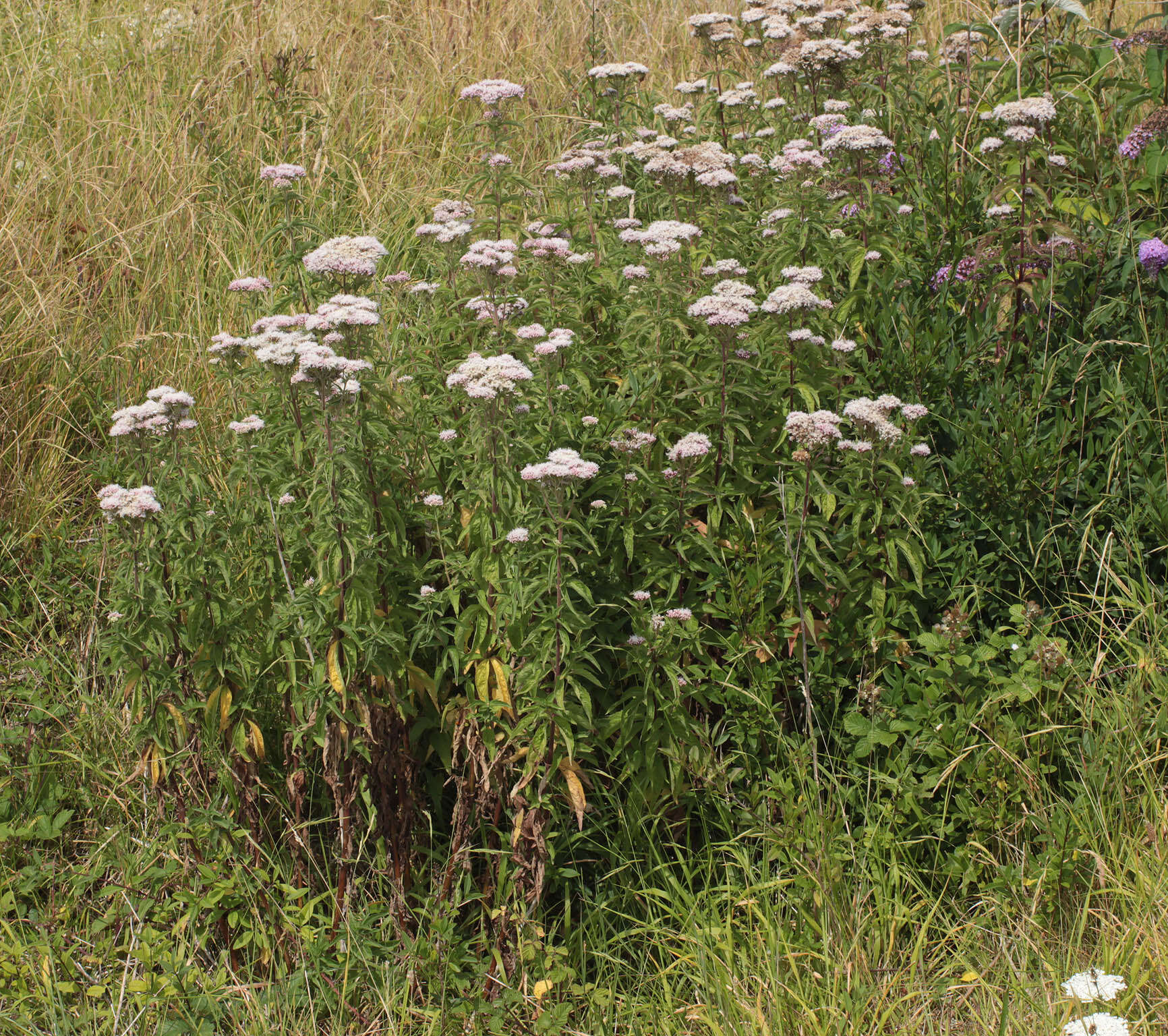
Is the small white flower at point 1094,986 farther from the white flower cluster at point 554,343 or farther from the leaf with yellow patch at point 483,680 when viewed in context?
the white flower cluster at point 554,343

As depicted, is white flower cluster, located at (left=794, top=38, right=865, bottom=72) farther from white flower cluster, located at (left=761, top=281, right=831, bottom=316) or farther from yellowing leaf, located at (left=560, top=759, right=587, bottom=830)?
yellowing leaf, located at (left=560, top=759, right=587, bottom=830)

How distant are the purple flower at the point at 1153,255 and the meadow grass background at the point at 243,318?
1261 mm

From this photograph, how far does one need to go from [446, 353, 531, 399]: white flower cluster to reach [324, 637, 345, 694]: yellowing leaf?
29.6 inches

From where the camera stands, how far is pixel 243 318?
5.01 meters

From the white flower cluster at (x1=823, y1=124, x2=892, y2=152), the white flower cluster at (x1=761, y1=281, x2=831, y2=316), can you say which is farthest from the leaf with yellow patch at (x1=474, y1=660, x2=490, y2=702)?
the white flower cluster at (x1=823, y1=124, x2=892, y2=152)

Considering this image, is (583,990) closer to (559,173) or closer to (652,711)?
(652,711)

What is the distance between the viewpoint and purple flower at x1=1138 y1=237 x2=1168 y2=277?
3887 mm

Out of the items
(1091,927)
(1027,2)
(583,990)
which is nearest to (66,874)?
(583,990)

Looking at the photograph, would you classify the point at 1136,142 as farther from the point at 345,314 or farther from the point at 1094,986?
the point at 1094,986

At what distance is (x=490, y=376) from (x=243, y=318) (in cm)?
263

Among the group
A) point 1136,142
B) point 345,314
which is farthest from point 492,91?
point 1136,142

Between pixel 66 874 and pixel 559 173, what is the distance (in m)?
3.23

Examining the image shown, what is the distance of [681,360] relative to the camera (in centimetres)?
360

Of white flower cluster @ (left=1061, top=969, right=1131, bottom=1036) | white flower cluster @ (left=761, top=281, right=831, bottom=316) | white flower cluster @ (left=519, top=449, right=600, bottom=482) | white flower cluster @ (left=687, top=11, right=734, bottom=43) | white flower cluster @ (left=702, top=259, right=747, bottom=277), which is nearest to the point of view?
white flower cluster @ (left=1061, top=969, right=1131, bottom=1036)
